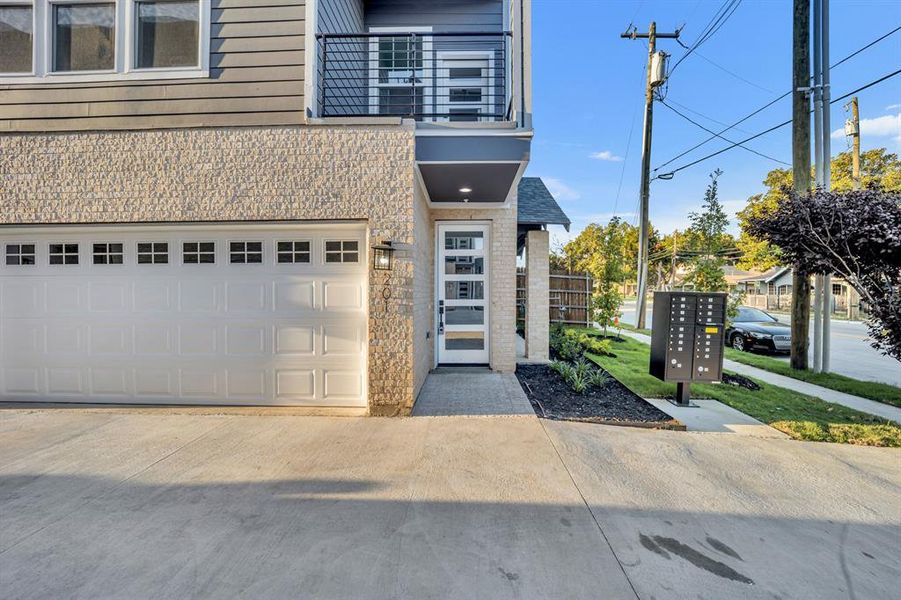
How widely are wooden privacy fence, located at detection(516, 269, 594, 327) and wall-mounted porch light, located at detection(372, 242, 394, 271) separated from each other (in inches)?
318

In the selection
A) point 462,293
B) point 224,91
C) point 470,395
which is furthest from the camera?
point 462,293

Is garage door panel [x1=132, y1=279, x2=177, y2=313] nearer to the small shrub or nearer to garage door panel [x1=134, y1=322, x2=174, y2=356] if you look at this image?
garage door panel [x1=134, y1=322, x2=174, y2=356]

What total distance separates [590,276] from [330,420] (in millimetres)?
10016

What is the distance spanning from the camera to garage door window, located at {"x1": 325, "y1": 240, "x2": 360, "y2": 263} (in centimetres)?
493

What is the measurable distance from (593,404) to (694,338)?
62.0 inches

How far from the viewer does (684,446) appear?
3.91 meters

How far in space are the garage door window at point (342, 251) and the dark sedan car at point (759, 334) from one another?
363 inches

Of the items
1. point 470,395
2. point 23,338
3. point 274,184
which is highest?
point 274,184

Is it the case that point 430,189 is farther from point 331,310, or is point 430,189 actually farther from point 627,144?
point 627,144

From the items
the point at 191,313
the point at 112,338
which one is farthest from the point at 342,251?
the point at 112,338

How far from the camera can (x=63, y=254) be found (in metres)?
5.04

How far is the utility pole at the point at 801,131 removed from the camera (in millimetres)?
7512

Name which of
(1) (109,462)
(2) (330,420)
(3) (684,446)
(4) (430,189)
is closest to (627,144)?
(4) (430,189)

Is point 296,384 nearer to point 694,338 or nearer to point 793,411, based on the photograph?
point 694,338
